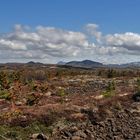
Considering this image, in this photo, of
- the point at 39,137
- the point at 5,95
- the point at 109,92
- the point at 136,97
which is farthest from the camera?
the point at 5,95

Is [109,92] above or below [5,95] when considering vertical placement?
above

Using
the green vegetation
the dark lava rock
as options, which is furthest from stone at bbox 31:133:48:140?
the green vegetation

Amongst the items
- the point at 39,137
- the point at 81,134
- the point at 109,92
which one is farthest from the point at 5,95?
the point at 39,137

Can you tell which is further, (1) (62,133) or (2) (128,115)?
(2) (128,115)

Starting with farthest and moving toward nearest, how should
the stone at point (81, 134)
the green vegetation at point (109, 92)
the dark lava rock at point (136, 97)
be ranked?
the green vegetation at point (109, 92) < the dark lava rock at point (136, 97) < the stone at point (81, 134)

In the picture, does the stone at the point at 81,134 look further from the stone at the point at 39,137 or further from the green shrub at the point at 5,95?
the green shrub at the point at 5,95

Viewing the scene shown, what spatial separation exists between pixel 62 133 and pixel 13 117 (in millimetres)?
5694

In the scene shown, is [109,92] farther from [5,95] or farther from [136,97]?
[5,95]

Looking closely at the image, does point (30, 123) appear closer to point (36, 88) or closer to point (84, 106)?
point (84, 106)

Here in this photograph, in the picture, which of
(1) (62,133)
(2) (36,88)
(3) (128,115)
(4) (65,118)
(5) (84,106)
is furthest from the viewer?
(2) (36,88)

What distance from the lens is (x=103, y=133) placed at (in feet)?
107

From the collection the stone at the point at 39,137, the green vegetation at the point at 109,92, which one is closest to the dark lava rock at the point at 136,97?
the green vegetation at the point at 109,92

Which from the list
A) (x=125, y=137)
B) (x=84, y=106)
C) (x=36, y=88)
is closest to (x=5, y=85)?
(x=36, y=88)

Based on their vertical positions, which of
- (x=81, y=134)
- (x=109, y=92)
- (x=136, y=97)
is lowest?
(x=81, y=134)
